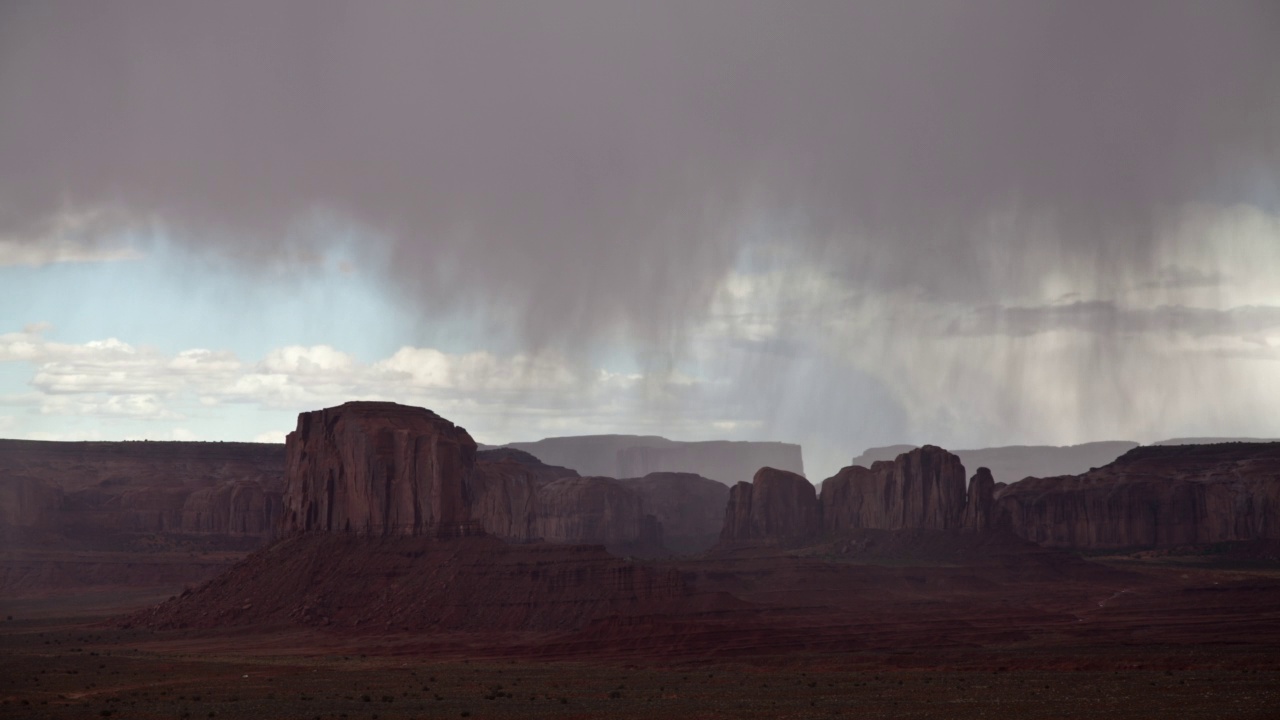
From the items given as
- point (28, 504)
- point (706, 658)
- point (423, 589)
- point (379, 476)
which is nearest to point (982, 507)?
point (379, 476)

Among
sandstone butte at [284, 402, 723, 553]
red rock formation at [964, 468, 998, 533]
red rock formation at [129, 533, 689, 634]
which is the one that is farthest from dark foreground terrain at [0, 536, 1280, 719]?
red rock formation at [964, 468, 998, 533]

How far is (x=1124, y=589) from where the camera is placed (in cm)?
15638

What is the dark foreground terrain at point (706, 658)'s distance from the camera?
64.2 meters

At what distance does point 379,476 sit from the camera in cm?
11844

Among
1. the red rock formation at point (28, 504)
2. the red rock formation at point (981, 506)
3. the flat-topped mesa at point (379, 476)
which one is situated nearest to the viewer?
the flat-topped mesa at point (379, 476)

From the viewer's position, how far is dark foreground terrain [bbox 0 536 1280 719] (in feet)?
211

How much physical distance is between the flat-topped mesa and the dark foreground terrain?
11.4ft

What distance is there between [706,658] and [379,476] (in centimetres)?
3816

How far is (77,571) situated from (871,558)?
102 meters

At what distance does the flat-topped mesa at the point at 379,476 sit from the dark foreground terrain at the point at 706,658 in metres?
3.47

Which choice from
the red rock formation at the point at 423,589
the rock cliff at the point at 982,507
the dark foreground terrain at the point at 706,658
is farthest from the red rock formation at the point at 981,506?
the red rock formation at the point at 423,589

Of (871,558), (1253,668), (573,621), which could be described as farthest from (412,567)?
(871,558)

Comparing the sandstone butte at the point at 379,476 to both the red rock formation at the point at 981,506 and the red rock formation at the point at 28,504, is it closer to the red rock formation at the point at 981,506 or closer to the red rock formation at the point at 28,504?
the red rock formation at the point at 28,504

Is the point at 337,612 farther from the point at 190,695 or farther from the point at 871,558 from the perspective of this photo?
the point at 871,558
